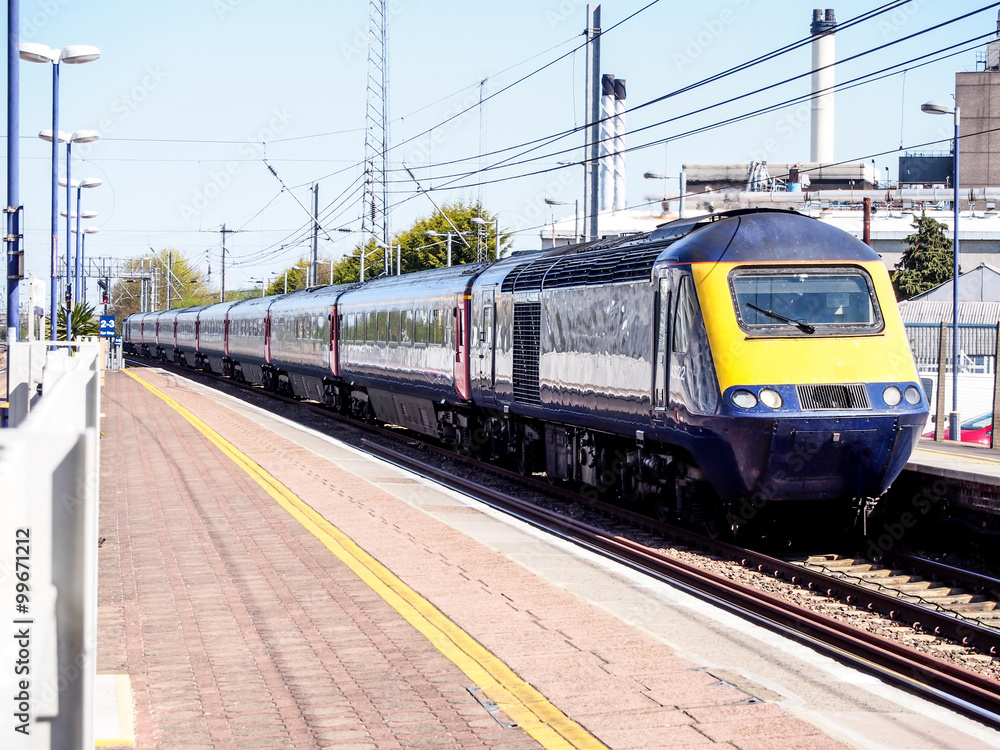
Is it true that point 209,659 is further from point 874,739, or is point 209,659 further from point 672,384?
point 672,384

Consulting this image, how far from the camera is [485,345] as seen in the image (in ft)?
59.9

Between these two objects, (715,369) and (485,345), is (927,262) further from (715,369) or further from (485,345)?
(715,369)

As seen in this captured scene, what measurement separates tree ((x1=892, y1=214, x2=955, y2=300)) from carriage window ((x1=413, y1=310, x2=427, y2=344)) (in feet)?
147

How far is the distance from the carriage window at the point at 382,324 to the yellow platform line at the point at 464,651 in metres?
12.2

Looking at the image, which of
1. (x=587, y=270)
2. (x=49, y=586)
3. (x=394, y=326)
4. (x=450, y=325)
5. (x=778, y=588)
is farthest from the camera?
(x=394, y=326)

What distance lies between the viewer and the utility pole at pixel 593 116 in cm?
2203

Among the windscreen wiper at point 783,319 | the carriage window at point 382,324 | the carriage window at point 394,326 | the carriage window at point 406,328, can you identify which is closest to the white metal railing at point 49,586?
the windscreen wiper at point 783,319

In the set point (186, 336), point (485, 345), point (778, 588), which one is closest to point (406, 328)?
point (485, 345)

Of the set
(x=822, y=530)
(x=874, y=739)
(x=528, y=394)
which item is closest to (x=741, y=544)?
(x=822, y=530)

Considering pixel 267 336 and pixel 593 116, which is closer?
pixel 593 116

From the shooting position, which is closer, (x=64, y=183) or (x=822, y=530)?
(x=822, y=530)

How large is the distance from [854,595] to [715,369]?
239cm

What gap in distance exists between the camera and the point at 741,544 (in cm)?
1211

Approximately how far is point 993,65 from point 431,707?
105 meters
